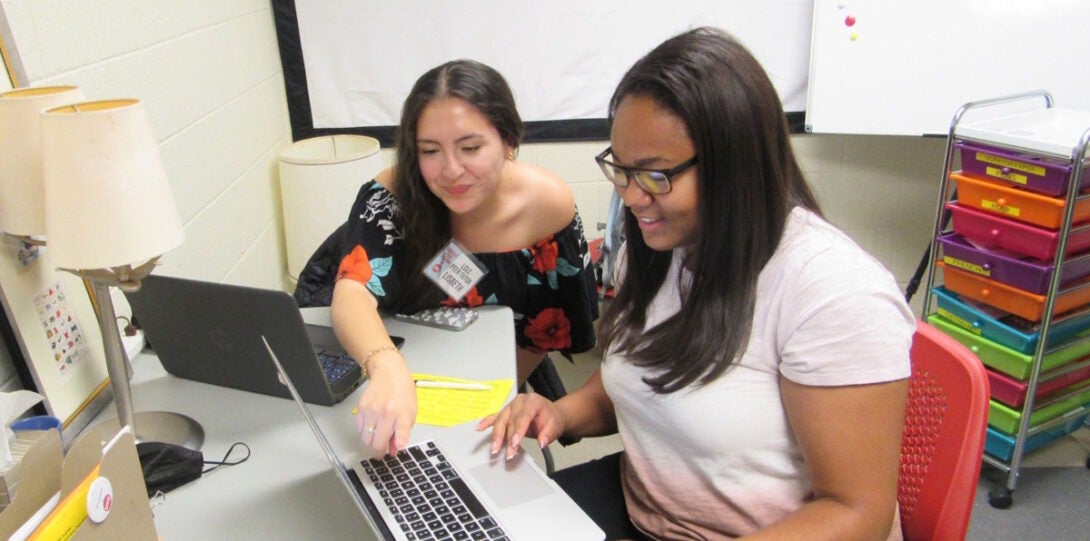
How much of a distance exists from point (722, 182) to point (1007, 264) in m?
1.42

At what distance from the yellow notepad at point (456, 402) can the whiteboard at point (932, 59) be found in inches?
74.9

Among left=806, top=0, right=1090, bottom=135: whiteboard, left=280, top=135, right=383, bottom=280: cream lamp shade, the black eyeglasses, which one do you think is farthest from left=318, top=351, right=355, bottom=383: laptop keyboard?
left=806, top=0, right=1090, bottom=135: whiteboard

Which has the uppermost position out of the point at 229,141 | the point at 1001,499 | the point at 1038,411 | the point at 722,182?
the point at 722,182

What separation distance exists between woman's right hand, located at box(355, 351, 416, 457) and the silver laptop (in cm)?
3

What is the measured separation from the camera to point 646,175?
981 millimetres

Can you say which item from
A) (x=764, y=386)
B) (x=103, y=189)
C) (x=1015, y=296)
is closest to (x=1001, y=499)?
(x=1015, y=296)

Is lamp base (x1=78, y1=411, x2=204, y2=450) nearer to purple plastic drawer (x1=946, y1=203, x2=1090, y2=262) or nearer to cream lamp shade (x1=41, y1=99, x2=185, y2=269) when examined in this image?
cream lamp shade (x1=41, y1=99, x2=185, y2=269)

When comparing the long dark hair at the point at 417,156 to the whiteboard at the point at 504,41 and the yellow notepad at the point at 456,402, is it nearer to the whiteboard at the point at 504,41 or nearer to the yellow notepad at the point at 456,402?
the yellow notepad at the point at 456,402

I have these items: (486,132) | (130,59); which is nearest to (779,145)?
(486,132)

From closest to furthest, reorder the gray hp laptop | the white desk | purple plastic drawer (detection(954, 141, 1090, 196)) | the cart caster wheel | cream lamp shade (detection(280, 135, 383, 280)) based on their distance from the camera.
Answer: the white desk
the gray hp laptop
purple plastic drawer (detection(954, 141, 1090, 196))
the cart caster wheel
cream lamp shade (detection(280, 135, 383, 280))

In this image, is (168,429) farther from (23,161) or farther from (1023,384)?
(1023,384)

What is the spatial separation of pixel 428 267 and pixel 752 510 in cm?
85

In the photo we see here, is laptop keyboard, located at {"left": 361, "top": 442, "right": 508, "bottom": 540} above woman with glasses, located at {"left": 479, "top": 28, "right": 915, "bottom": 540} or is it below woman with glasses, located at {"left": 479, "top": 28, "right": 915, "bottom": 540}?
below

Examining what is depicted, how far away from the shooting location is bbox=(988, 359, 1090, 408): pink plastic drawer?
2.04 metres
